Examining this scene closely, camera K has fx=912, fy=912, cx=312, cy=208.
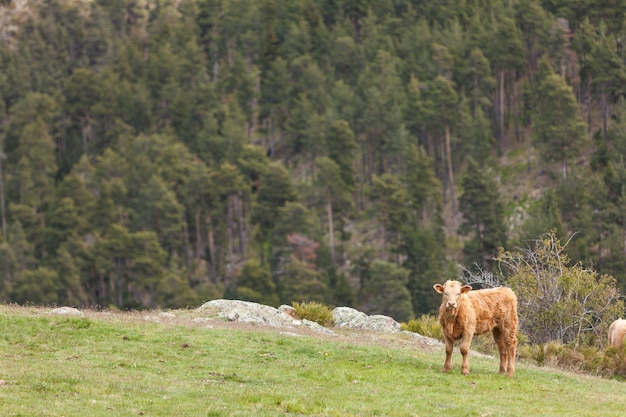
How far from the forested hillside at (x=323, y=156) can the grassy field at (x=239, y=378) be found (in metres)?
56.1

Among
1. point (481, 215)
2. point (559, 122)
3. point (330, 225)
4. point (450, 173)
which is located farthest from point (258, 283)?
point (559, 122)

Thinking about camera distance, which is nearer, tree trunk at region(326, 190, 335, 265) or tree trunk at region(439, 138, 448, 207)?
tree trunk at region(326, 190, 335, 265)

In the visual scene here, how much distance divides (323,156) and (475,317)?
9281cm

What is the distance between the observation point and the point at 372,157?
11675 centimetres

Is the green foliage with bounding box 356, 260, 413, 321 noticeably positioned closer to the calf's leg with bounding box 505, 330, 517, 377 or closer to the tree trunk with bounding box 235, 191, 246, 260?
the tree trunk with bounding box 235, 191, 246, 260

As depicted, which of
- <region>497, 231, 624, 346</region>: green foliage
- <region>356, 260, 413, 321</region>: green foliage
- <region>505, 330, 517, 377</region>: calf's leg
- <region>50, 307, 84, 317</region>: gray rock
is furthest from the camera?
<region>356, 260, 413, 321</region>: green foliage

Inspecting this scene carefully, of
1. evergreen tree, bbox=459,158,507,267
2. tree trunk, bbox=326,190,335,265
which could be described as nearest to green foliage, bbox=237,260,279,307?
tree trunk, bbox=326,190,335,265

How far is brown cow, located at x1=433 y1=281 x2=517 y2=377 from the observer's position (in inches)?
830

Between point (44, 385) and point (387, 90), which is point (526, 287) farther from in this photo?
point (387, 90)

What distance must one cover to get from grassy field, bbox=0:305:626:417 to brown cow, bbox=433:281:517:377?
645 mm

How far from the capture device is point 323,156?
113812mm

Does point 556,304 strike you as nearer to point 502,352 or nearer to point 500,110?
point 502,352

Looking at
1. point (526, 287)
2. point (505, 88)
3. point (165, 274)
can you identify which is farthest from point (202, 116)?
point (526, 287)

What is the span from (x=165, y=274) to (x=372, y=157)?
103 ft
